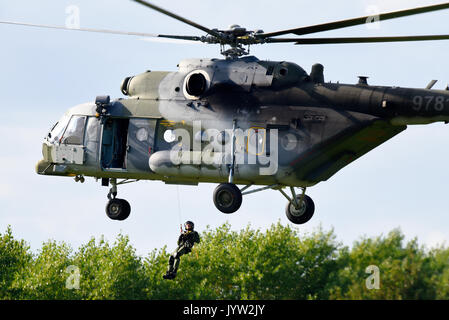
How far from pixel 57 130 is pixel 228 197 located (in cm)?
603

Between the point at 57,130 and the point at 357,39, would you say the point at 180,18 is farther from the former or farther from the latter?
the point at 57,130

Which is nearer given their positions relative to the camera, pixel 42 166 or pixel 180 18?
pixel 180 18

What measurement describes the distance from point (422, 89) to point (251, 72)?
4.45m

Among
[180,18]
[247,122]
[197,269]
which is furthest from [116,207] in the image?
[197,269]

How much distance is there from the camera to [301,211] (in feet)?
80.0

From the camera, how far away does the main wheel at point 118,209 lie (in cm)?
2578

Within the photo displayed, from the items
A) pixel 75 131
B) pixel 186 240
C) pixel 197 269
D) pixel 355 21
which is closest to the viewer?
pixel 355 21

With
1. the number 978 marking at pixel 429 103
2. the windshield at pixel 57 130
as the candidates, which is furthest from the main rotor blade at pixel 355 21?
the windshield at pixel 57 130

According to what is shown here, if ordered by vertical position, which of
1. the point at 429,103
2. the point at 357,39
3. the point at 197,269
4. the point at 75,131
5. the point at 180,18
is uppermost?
the point at 180,18

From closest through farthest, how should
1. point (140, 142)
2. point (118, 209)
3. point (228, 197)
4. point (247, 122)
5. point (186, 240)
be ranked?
point (228, 197), point (247, 122), point (186, 240), point (140, 142), point (118, 209)

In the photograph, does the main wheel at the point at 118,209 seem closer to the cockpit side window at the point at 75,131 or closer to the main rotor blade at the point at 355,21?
the cockpit side window at the point at 75,131

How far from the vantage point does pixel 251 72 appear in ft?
75.5
